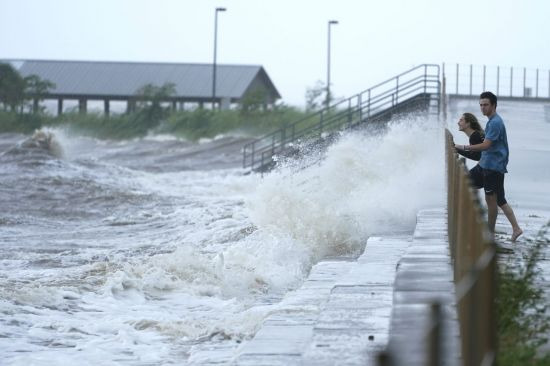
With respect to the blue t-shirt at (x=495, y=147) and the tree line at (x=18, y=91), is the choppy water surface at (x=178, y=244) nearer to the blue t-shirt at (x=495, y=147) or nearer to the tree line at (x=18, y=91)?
the blue t-shirt at (x=495, y=147)

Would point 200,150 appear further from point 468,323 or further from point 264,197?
point 468,323

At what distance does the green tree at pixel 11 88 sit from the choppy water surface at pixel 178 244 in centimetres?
4815

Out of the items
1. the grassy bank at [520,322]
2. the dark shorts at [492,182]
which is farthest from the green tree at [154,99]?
the grassy bank at [520,322]

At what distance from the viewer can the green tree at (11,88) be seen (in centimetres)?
8550

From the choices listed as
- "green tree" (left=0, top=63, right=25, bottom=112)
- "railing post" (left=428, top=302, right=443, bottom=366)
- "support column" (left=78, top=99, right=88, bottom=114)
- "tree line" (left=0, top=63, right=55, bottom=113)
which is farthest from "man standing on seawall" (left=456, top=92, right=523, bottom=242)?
"support column" (left=78, top=99, right=88, bottom=114)

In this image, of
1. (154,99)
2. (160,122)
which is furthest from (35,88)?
(160,122)

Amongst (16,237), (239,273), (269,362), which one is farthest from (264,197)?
(269,362)

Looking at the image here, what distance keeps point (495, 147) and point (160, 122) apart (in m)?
64.1

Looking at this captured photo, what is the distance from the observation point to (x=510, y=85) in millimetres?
58062

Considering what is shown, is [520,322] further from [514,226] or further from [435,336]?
[514,226]

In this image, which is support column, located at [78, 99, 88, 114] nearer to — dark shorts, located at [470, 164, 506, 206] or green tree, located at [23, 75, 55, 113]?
green tree, located at [23, 75, 55, 113]

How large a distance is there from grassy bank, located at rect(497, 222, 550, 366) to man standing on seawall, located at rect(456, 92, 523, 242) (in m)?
4.60

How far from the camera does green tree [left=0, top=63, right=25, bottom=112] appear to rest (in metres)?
85.5

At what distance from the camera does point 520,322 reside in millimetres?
7629
